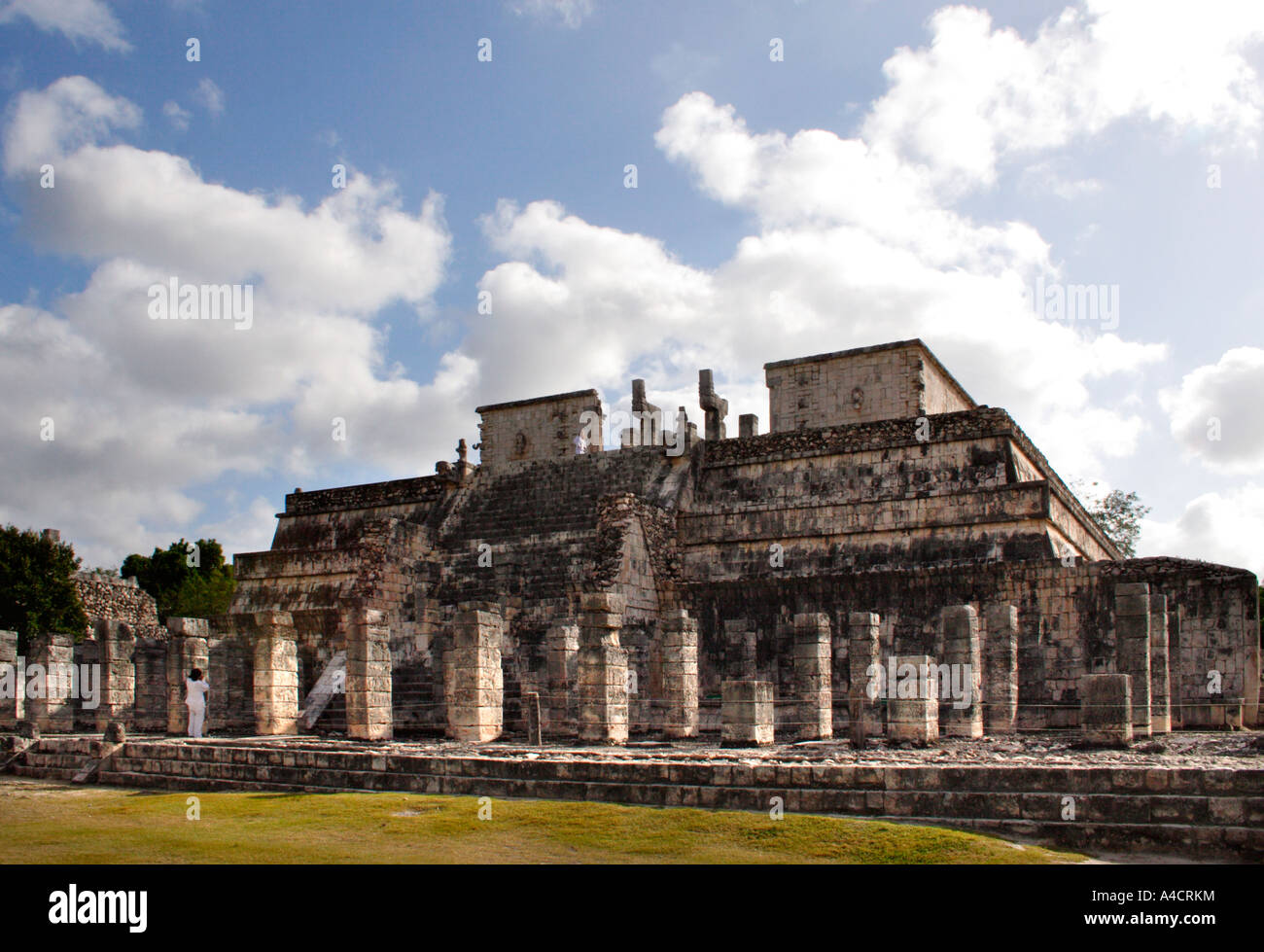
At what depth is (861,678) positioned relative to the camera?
13781mm

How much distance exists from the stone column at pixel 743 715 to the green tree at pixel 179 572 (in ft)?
121

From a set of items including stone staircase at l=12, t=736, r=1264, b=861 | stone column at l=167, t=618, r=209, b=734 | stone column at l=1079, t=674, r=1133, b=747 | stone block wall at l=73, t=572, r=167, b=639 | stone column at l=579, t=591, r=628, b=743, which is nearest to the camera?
stone staircase at l=12, t=736, r=1264, b=861

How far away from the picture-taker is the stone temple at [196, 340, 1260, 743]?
579 inches

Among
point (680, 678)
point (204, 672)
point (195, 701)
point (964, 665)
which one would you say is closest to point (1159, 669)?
point (964, 665)

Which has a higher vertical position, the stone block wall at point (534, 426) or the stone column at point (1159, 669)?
the stone block wall at point (534, 426)

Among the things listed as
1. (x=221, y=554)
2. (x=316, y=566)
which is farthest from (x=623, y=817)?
(x=221, y=554)

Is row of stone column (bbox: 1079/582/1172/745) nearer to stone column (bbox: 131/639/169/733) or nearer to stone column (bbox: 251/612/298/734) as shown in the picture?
stone column (bbox: 251/612/298/734)

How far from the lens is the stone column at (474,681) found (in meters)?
15.4

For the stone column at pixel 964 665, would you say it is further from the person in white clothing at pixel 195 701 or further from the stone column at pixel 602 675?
the person in white clothing at pixel 195 701

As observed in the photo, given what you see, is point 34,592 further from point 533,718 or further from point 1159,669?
point 1159,669

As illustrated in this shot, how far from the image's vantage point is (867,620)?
1451 centimetres

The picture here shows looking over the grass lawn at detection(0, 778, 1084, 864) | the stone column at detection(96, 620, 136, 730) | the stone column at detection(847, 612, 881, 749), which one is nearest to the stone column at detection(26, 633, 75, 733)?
the stone column at detection(96, 620, 136, 730)

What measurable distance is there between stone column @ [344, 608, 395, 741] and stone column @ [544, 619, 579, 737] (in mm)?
2360

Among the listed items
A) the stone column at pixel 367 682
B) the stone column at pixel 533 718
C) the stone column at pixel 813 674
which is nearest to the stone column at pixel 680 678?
the stone column at pixel 813 674
